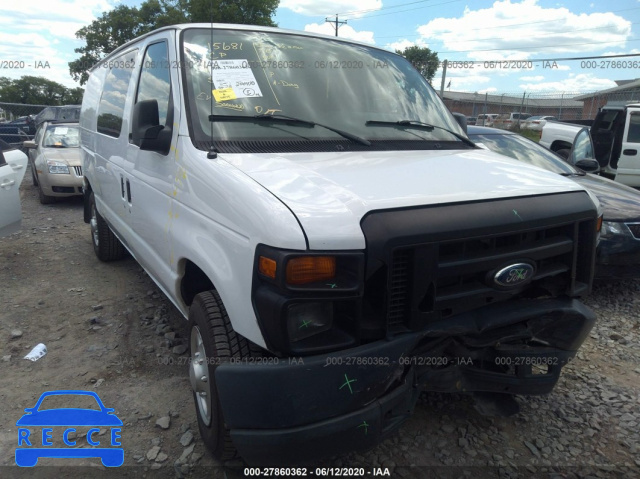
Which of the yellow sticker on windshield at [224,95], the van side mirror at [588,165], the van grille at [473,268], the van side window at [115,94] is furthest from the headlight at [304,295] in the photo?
the van side mirror at [588,165]

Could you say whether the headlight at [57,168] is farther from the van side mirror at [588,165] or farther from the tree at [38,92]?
the tree at [38,92]

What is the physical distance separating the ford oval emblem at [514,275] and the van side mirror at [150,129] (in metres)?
1.88

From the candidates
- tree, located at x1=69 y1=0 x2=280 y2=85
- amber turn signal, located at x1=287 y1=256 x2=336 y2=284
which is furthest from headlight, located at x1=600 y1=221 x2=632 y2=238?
tree, located at x1=69 y1=0 x2=280 y2=85

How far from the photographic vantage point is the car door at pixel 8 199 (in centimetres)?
463

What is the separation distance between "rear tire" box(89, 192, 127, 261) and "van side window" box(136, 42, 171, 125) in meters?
2.34

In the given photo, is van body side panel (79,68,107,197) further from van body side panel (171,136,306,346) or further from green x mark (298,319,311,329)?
green x mark (298,319,311,329)

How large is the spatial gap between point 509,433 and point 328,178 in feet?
6.00

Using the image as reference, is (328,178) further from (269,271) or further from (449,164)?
(449,164)

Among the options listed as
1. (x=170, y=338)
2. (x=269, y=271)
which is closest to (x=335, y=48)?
(x=269, y=271)

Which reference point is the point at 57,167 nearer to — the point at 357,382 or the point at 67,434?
the point at 67,434

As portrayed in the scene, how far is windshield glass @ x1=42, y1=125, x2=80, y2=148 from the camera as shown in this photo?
9438mm

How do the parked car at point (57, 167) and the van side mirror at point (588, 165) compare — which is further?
the parked car at point (57, 167)

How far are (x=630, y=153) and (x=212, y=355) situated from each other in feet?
31.2

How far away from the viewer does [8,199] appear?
4.73 m
